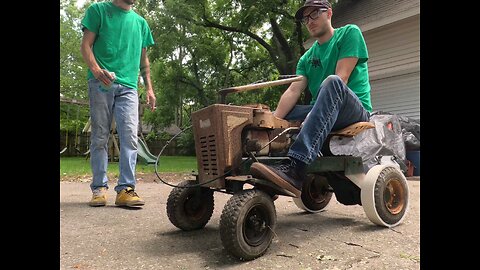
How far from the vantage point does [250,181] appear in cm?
215

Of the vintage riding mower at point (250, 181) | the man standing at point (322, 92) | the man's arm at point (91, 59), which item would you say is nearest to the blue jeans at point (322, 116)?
the man standing at point (322, 92)

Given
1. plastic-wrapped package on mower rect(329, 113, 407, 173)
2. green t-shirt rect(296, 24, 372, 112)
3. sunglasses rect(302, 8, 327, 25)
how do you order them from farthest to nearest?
1. plastic-wrapped package on mower rect(329, 113, 407, 173)
2. sunglasses rect(302, 8, 327, 25)
3. green t-shirt rect(296, 24, 372, 112)

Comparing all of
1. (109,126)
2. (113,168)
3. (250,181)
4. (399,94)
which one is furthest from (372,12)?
(250,181)

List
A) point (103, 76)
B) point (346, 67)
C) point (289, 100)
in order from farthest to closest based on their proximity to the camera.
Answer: point (103, 76) → point (289, 100) → point (346, 67)

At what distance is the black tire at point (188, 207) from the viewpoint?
100.0 inches

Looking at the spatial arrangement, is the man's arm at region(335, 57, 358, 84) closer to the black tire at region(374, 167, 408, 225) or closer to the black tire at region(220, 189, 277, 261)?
the black tire at region(374, 167, 408, 225)

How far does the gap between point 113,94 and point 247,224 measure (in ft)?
6.72

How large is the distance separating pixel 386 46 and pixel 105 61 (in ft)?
31.4

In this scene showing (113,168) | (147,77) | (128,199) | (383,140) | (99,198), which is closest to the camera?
(128,199)

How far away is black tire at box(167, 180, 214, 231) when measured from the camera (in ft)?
8.33

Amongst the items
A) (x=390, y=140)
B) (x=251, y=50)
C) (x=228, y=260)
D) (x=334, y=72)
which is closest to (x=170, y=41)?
(x=251, y=50)

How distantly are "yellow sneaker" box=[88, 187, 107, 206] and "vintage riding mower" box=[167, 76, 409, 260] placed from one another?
1.26 metres

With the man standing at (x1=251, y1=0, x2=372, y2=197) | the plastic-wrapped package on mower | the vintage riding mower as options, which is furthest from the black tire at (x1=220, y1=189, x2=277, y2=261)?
the plastic-wrapped package on mower

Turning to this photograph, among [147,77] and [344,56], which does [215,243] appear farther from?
[147,77]
